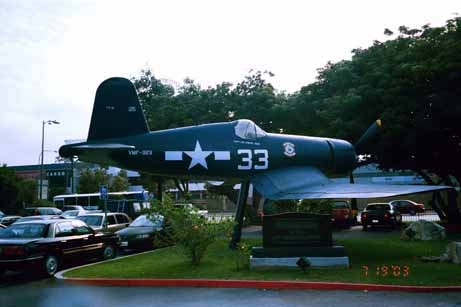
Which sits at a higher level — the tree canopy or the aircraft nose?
the tree canopy

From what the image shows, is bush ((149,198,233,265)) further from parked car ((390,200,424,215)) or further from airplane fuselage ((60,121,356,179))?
parked car ((390,200,424,215))

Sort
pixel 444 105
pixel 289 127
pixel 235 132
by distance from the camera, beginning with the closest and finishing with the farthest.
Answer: pixel 235 132, pixel 444 105, pixel 289 127

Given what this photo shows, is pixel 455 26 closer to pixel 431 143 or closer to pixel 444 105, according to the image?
pixel 444 105

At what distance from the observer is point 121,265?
1288 cm

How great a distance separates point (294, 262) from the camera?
1138 cm

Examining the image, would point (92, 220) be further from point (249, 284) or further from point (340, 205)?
point (340, 205)

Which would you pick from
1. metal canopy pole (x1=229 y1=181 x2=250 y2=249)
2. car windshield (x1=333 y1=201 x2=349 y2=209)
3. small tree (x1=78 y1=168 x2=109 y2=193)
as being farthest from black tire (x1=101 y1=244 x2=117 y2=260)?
small tree (x1=78 y1=168 x2=109 y2=193)

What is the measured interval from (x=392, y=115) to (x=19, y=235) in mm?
15230

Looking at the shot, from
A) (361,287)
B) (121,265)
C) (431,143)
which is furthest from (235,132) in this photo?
(431,143)

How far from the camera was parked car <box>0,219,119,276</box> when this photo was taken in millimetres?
11352

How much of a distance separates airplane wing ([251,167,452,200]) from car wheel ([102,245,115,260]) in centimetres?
523

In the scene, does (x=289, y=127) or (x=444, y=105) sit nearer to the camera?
(x=444, y=105)

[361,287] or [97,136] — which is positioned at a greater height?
[97,136]
